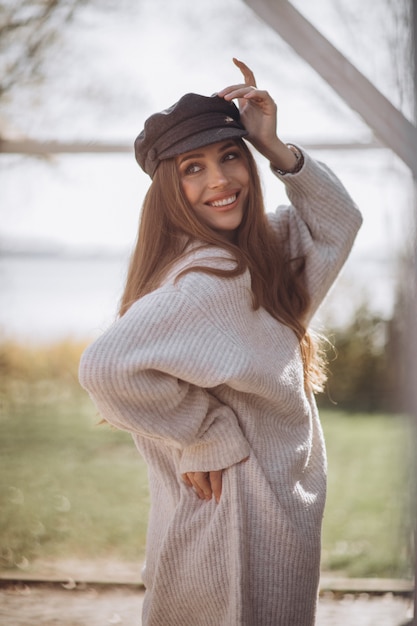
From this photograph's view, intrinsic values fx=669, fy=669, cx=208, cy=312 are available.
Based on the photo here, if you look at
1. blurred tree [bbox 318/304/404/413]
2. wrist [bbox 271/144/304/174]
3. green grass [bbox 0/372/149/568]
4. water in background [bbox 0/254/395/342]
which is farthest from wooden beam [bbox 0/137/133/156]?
blurred tree [bbox 318/304/404/413]

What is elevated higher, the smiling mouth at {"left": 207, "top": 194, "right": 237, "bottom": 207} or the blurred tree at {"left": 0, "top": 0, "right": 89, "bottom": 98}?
→ the blurred tree at {"left": 0, "top": 0, "right": 89, "bottom": 98}

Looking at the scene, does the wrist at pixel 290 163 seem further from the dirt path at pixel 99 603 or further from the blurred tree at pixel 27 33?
the blurred tree at pixel 27 33

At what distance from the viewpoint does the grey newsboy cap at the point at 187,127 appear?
177 cm

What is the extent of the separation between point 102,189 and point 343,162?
71.3 inches

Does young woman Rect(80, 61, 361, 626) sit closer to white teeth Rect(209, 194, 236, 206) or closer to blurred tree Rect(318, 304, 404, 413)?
white teeth Rect(209, 194, 236, 206)

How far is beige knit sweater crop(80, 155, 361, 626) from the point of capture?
1.60 metres

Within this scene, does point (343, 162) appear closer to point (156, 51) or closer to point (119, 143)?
point (156, 51)

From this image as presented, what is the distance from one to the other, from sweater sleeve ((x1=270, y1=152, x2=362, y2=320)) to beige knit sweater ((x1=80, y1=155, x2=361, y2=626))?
0.82 ft

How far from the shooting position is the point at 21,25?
3.78 metres

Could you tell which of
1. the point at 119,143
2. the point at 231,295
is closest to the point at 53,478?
the point at 119,143

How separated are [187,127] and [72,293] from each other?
16.1 ft

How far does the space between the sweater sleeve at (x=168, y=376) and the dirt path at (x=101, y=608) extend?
1.49 metres

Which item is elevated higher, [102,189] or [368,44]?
[368,44]

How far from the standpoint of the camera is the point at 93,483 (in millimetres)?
4699
